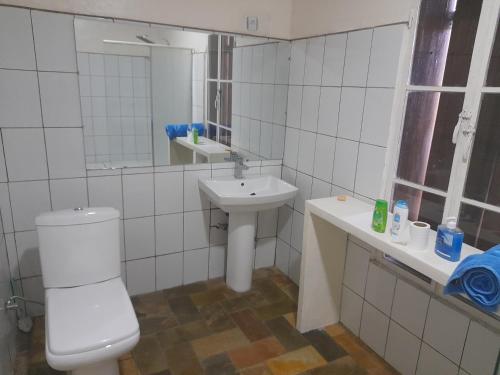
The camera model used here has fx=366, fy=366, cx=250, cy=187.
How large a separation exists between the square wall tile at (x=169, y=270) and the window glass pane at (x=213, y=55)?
129 cm

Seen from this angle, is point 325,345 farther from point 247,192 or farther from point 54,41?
point 54,41

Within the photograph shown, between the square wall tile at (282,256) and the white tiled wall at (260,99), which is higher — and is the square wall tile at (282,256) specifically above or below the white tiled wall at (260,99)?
below

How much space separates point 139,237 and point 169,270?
14.0 inches

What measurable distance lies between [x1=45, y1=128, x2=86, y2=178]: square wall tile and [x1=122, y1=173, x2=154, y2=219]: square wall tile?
0.28 meters

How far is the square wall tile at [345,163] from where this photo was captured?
Result: 2.12 metres

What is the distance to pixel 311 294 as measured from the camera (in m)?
2.22

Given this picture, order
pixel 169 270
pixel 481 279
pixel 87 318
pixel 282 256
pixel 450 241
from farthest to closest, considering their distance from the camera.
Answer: pixel 282 256, pixel 169 270, pixel 87 318, pixel 450 241, pixel 481 279

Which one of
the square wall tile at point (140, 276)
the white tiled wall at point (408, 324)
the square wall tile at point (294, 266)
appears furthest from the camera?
the square wall tile at point (294, 266)

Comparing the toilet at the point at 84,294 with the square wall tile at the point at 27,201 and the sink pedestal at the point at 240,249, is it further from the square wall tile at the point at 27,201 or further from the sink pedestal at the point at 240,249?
the sink pedestal at the point at 240,249

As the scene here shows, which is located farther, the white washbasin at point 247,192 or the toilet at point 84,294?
the white washbasin at point 247,192

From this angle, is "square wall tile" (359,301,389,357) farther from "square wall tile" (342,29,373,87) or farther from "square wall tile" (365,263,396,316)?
"square wall tile" (342,29,373,87)

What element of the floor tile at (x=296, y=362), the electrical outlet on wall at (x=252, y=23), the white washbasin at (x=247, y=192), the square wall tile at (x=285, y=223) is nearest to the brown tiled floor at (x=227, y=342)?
the floor tile at (x=296, y=362)

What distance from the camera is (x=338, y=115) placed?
2199mm

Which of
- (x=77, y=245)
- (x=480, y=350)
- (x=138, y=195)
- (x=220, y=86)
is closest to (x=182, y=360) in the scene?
(x=77, y=245)
